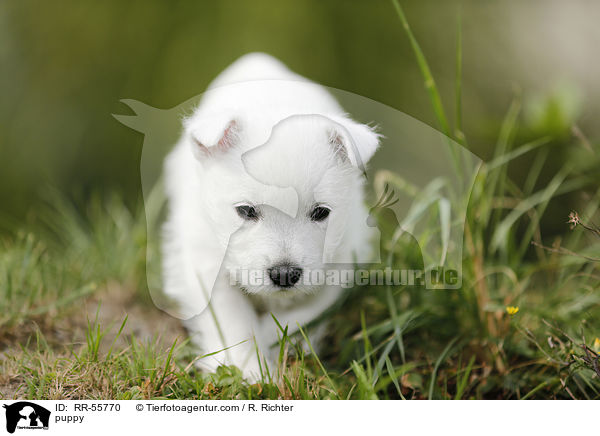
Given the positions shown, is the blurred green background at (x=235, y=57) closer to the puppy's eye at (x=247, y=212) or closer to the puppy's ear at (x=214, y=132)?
the puppy's ear at (x=214, y=132)

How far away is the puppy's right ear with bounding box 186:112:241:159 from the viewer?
67.9 inches

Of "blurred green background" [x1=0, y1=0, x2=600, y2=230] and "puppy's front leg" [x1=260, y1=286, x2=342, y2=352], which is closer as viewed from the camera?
"puppy's front leg" [x1=260, y1=286, x2=342, y2=352]

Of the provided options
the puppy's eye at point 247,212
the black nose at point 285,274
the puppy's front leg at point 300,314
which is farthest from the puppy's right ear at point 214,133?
the puppy's front leg at point 300,314

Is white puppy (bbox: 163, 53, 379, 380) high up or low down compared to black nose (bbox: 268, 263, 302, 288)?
up

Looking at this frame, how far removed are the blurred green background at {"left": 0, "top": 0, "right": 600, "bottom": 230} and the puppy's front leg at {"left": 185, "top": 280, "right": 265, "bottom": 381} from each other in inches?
42.7

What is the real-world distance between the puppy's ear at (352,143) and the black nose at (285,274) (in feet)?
1.19

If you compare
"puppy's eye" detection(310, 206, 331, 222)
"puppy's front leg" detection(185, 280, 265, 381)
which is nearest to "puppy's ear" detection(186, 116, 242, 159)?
"puppy's eye" detection(310, 206, 331, 222)

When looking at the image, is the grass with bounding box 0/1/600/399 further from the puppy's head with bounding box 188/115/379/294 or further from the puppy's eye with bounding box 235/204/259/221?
the puppy's eye with bounding box 235/204/259/221

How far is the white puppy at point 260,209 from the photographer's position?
67.8 inches
